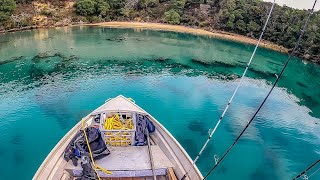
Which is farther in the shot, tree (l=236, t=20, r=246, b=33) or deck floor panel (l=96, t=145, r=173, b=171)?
tree (l=236, t=20, r=246, b=33)

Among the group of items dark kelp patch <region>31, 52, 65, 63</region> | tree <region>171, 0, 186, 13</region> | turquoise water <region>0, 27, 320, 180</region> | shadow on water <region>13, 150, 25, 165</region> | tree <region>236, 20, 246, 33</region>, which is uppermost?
tree <region>171, 0, 186, 13</region>

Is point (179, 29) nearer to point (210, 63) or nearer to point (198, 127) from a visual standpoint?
point (210, 63)

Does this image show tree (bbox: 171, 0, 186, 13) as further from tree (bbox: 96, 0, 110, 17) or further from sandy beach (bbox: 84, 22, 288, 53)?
tree (bbox: 96, 0, 110, 17)

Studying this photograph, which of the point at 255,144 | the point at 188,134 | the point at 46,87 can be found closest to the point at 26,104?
the point at 46,87

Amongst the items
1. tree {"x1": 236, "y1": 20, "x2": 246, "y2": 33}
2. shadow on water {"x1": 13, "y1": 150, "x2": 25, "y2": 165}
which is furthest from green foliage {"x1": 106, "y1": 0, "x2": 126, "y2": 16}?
shadow on water {"x1": 13, "y1": 150, "x2": 25, "y2": 165}

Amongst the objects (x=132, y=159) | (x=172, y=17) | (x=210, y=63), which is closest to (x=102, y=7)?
(x=172, y=17)

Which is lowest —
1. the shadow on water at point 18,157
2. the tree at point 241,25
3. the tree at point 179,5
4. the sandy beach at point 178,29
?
the shadow on water at point 18,157

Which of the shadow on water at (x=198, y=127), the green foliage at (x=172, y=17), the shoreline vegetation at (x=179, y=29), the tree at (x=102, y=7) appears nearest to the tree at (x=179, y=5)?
the green foliage at (x=172, y=17)

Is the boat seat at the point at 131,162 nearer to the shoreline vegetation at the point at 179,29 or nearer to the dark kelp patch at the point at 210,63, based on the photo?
the dark kelp patch at the point at 210,63

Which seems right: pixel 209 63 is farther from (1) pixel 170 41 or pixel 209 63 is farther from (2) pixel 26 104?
(2) pixel 26 104
